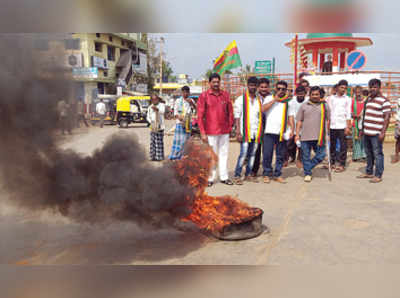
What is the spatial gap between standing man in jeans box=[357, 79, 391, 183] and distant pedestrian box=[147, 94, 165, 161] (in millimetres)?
4625

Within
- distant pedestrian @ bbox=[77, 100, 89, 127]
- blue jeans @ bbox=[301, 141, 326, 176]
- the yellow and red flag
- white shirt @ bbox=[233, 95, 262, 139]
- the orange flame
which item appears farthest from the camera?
the yellow and red flag

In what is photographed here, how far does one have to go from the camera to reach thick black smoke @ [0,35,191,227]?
9.47 feet

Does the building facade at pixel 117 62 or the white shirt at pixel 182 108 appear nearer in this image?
the white shirt at pixel 182 108

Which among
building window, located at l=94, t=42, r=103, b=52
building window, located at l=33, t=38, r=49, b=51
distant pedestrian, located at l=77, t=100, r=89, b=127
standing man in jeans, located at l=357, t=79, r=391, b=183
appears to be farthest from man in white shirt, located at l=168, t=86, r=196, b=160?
building window, located at l=94, t=42, r=103, b=52

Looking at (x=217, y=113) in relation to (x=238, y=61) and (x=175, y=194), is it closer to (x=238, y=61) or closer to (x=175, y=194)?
(x=175, y=194)

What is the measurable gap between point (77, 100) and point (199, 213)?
1787mm

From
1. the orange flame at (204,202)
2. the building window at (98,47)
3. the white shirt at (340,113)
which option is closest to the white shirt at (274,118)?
the white shirt at (340,113)

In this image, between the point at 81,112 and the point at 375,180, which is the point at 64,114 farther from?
the point at 375,180

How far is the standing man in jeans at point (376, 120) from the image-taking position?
19.2ft

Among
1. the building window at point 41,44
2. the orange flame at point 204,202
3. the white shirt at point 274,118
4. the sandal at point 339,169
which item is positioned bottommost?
the sandal at point 339,169

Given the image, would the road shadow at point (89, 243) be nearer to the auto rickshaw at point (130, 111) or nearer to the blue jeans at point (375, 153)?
the blue jeans at point (375, 153)

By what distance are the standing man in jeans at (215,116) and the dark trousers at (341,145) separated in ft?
9.11

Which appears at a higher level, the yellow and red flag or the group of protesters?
the yellow and red flag

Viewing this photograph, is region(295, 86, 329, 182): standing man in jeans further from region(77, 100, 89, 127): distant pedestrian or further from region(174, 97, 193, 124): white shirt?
region(77, 100, 89, 127): distant pedestrian
